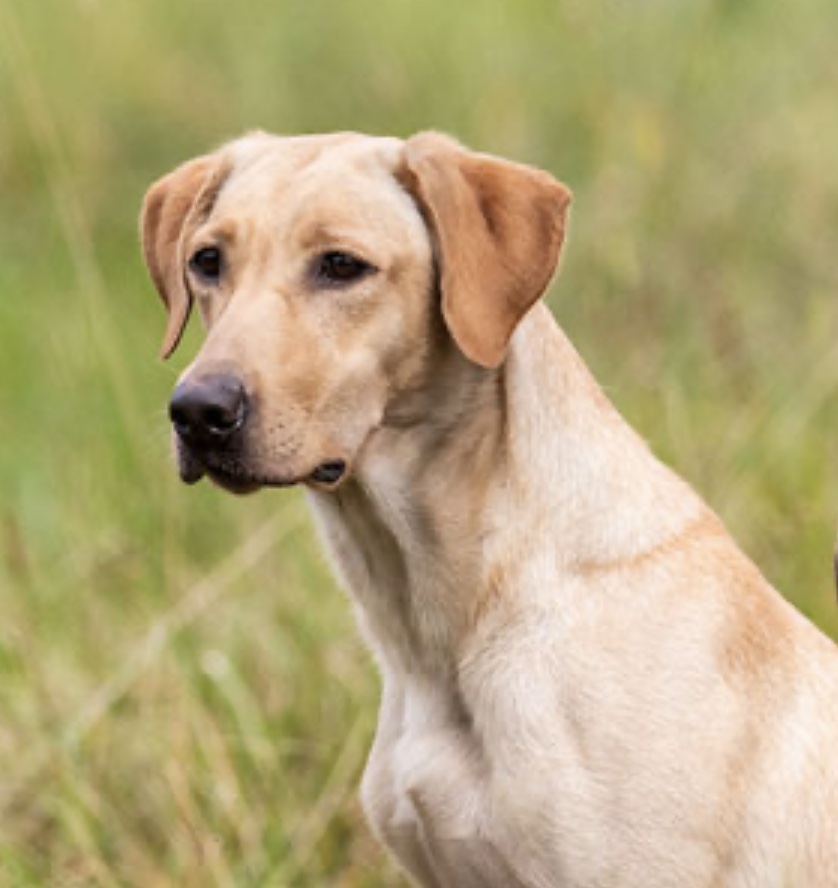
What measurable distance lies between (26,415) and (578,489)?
4164 mm

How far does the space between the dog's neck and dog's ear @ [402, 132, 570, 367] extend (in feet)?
0.49

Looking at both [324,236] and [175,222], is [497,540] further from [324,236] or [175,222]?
[175,222]

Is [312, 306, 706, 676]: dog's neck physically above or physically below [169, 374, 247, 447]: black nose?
below

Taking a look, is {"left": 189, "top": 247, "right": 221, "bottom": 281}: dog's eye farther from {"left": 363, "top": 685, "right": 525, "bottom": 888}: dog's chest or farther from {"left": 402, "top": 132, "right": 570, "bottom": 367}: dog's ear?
{"left": 363, "top": 685, "right": 525, "bottom": 888}: dog's chest

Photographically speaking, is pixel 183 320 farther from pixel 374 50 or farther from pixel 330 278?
pixel 374 50

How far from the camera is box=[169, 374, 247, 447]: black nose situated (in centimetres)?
441

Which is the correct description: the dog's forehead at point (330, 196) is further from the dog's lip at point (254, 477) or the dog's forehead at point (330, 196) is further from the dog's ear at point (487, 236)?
the dog's lip at point (254, 477)

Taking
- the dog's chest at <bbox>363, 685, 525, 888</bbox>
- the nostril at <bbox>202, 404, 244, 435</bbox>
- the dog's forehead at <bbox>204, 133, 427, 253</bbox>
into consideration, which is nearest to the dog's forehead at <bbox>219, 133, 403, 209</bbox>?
the dog's forehead at <bbox>204, 133, 427, 253</bbox>

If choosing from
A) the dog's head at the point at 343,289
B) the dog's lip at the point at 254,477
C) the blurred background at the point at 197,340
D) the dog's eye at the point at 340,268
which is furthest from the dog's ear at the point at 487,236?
the blurred background at the point at 197,340

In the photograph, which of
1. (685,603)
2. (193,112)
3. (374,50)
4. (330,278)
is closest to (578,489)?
(685,603)

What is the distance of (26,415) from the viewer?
8.61 m

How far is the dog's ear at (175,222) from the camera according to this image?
5.06 meters

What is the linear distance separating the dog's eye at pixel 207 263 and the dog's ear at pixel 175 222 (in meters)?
0.14

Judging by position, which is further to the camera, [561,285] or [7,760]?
[561,285]
